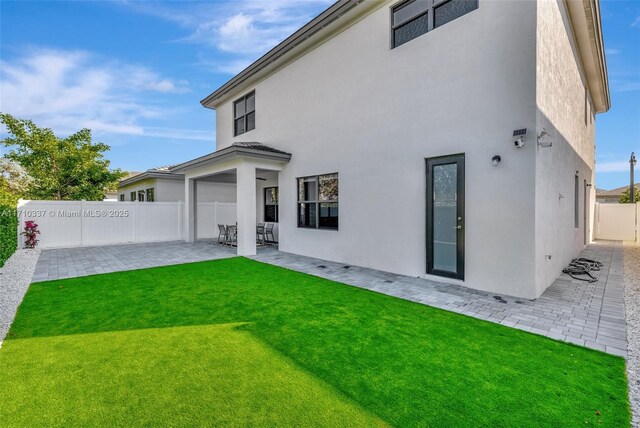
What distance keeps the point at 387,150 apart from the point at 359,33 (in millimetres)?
3466

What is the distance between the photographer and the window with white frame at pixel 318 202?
892 centimetres

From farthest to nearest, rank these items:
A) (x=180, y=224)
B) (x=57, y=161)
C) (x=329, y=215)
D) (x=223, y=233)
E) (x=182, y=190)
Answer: (x=182, y=190) → (x=57, y=161) → (x=180, y=224) → (x=223, y=233) → (x=329, y=215)

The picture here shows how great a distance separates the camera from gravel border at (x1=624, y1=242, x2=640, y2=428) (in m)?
2.52

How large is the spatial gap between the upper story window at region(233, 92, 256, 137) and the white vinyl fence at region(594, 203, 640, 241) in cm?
1737

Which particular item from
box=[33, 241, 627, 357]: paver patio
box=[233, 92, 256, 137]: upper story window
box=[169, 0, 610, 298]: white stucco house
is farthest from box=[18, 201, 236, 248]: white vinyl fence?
box=[169, 0, 610, 298]: white stucco house

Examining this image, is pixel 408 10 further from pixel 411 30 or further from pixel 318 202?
pixel 318 202

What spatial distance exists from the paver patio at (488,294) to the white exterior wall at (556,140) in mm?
619

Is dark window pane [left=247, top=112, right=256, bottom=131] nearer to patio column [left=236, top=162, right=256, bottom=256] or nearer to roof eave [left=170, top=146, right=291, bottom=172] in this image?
roof eave [left=170, top=146, right=291, bottom=172]

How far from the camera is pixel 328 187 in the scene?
9094 millimetres

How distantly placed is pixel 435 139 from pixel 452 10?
2648mm

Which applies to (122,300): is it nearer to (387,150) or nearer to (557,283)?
(387,150)

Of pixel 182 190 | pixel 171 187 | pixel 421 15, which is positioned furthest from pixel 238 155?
pixel 182 190

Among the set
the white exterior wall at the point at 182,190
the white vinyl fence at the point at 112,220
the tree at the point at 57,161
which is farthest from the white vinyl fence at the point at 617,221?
the tree at the point at 57,161

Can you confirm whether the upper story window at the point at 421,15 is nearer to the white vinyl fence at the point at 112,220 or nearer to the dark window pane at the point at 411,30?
the dark window pane at the point at 411,30
